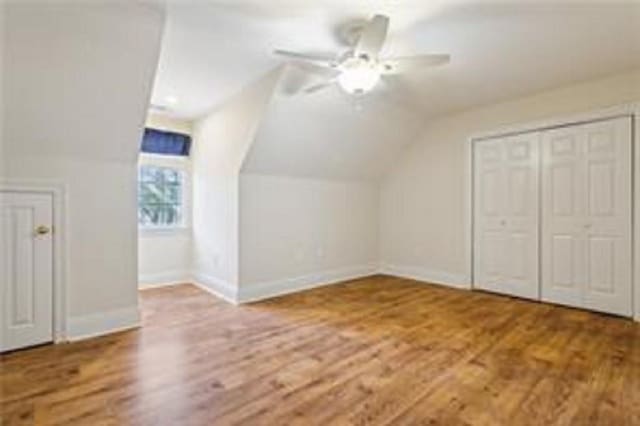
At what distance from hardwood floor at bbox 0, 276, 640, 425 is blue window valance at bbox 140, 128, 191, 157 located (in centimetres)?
224

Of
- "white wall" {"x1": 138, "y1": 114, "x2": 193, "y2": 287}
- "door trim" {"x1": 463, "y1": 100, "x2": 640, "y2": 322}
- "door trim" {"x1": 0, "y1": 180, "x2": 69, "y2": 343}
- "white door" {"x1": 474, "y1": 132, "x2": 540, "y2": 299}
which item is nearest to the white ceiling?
"door trim" {"x1": 463, "y1": 100, "x2": 640, "y2": 322}

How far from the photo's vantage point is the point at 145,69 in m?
2.72

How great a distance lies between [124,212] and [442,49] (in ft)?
10.3

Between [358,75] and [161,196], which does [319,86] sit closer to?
[358,75]

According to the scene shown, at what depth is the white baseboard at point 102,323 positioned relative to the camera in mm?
2942

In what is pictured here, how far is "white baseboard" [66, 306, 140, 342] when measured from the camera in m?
2.94

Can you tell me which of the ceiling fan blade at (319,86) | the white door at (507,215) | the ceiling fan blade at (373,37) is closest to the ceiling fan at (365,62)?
the ceiling fan blade at (373,37)

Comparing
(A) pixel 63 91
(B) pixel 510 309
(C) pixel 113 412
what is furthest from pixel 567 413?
(A) pixel 63 91

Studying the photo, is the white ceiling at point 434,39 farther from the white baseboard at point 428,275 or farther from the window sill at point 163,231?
the white baseboard at point 428,275

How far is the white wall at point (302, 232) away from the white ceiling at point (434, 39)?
1.28 metres

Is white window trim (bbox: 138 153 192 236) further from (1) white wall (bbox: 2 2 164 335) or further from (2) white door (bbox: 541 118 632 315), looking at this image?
(2) white door (bbox: 541 118 632 315)

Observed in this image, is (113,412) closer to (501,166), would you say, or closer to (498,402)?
(498,402)

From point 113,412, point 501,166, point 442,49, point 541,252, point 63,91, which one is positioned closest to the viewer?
point 113,412

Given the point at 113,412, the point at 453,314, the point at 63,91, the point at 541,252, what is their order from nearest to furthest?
1. the point at 113,412
2. the point at 63,91
3. the point at 453,314
4. the point at 541,252
